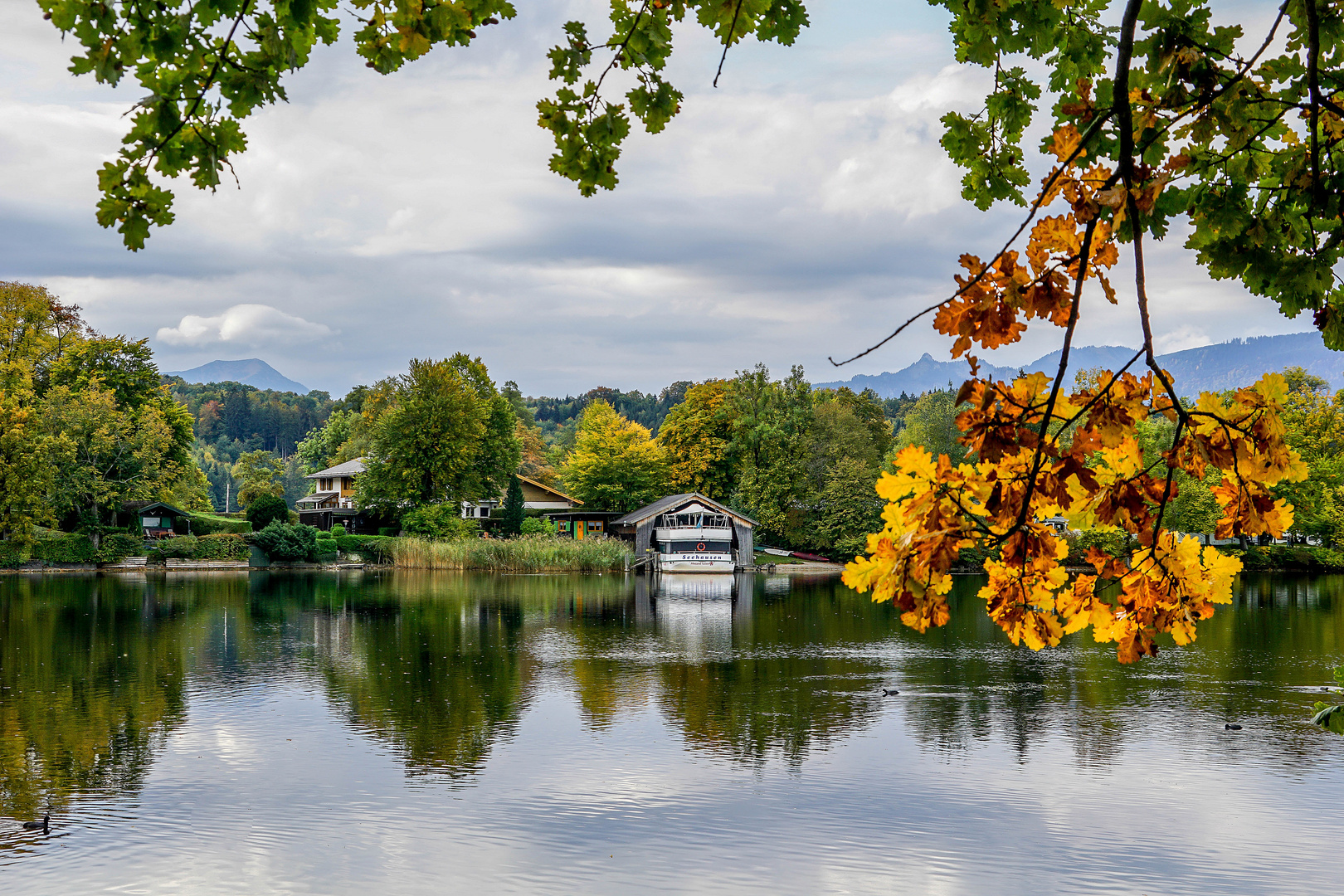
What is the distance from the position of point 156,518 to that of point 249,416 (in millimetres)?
78652

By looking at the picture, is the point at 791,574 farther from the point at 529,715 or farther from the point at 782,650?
the point at 529,715

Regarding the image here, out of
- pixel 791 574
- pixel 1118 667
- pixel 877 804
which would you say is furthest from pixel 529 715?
→ pixel 791 574

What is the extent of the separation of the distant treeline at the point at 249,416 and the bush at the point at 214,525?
2691 inches

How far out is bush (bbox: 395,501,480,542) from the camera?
5056 cm

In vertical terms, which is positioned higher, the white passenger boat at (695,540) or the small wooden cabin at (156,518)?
the small wooden cabin at (156,518)

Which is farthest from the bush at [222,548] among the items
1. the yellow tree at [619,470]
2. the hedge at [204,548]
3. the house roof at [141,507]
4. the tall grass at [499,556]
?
the yellow tree at [619,470]

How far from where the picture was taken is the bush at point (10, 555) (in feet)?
135

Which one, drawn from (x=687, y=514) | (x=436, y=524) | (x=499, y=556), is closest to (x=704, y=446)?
(x=687, y=514)

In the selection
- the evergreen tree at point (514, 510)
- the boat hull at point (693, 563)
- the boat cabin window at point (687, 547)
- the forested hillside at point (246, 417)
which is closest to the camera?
the boat hull at point (693, 563)

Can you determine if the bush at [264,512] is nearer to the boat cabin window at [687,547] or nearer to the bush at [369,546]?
the bush at [369,546]

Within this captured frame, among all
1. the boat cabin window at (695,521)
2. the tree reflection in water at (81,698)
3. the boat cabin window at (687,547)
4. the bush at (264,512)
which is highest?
the bush at (264,512)

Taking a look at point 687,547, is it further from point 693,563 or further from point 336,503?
point 336,503

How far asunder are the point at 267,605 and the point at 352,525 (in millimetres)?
28837

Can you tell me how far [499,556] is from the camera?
48125 millimetres
